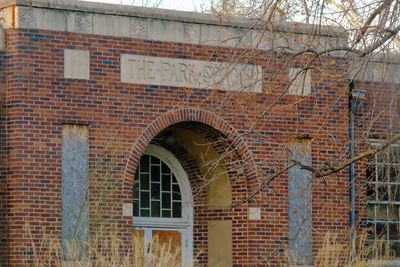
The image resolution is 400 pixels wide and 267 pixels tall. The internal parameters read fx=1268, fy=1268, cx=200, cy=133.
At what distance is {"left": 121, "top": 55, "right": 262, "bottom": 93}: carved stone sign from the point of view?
79.2ft

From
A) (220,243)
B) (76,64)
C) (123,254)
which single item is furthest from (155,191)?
(76,64)

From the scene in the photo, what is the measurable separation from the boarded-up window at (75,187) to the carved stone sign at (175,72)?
1.51 m

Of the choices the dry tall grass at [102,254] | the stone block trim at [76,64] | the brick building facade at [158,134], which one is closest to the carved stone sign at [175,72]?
the brick building facade at [158,134]

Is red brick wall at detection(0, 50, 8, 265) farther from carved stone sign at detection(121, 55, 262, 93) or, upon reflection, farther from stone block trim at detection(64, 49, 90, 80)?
carved stone sign at detection(121, 55, 262, 93)

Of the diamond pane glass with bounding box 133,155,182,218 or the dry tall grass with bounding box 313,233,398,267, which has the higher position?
the diamond pane glass with bounding box 133,155,182,218

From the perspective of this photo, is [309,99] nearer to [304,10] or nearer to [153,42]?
[153,42]

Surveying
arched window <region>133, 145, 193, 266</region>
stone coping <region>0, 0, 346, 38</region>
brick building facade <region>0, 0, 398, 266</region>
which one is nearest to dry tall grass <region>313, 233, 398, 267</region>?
brick building facade <region>0, 0, 398, 266</region>

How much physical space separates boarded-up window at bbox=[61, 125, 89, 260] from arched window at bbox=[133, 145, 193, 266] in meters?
2.24

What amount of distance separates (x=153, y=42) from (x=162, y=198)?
11.5 ft

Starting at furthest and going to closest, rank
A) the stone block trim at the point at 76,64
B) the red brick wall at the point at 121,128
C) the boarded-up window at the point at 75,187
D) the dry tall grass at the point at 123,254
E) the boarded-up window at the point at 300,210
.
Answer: the boarded-up window at the point at 300,210 < the stone block trim at the point at 76,64 < the boarded-up window at the point at 75,187 < the red brick wall at the point at 121,128 < the dry tall grass at the point at 123,254

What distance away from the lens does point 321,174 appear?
17750mm

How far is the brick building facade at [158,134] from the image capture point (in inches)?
907

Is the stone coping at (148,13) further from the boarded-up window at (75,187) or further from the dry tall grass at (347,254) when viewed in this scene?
the dry tall grass at (347,254)

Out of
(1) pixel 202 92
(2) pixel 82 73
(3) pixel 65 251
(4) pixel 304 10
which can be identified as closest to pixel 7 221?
(3) pixel 65 251
